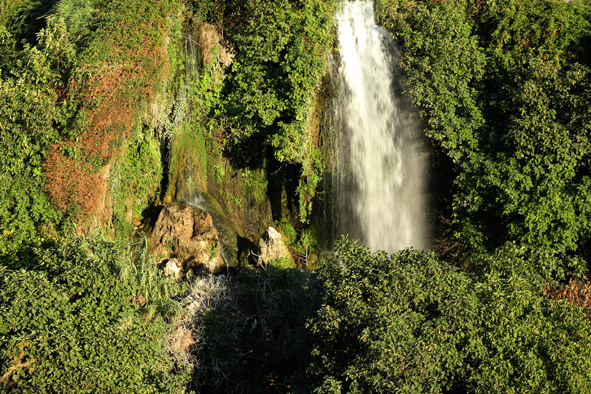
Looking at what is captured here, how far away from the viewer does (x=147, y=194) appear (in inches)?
624

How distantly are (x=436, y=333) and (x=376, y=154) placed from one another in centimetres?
767

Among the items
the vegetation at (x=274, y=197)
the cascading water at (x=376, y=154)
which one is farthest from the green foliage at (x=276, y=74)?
the cascading water at (x=376, y=154)

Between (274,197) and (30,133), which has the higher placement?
(30,133)

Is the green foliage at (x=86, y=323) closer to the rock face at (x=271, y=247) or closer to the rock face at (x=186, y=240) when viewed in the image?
the rock face at (x=186, y=240)

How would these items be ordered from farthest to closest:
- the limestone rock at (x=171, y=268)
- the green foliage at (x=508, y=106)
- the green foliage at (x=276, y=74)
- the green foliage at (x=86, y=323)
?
1. the green foliage at (x=276, y=74)
2. the green foliage at (x=508, y=106)
3. the limestone rock at (x=171, y=268)
4. the green foliage at (x=86, y=323)

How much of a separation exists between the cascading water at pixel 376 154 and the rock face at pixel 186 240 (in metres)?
3.23

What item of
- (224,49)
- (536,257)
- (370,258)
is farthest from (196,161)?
(536,257)

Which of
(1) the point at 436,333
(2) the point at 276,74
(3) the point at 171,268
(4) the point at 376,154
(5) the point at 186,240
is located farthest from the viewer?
(4) the point at 376,154

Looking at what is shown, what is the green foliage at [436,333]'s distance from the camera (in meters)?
9.04

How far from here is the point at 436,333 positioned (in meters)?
9.47

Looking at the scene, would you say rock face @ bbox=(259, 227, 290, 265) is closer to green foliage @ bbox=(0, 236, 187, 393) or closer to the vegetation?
the vegetation

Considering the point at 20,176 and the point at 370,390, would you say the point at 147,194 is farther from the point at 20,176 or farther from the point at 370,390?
the point at 370,390

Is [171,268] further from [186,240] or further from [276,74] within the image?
[276,74]

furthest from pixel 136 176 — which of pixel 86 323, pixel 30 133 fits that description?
pixel 86 323
